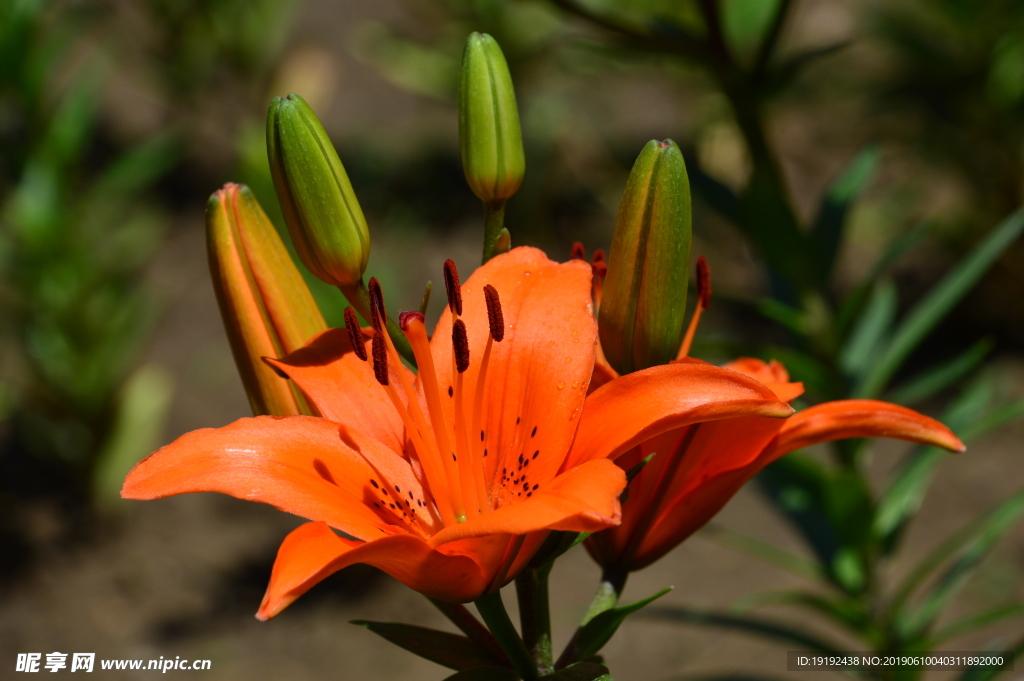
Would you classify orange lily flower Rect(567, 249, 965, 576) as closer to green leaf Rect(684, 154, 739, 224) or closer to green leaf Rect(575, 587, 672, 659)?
green leaf Rect(575, 587, 672, 659)

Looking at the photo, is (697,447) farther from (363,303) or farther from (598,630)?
(363,303)

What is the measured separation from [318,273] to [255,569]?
1773 millimetres

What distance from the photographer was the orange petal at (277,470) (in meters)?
0.49

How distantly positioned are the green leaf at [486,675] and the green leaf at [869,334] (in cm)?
76

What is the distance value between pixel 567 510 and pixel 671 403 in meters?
0.10

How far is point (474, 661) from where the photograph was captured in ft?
1.88

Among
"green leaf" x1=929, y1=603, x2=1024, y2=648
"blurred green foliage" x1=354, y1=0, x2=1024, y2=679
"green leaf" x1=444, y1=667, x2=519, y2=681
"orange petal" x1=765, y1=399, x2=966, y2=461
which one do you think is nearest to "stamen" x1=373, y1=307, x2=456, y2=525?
"green leaf" x1=444, y1=667, x2=519, y2=681

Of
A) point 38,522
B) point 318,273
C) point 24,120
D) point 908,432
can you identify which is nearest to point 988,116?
point 908,432

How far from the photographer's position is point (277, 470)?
521 millimetres

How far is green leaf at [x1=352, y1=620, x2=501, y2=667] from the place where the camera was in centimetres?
57

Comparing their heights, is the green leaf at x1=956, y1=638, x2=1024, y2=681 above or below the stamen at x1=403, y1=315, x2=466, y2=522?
below

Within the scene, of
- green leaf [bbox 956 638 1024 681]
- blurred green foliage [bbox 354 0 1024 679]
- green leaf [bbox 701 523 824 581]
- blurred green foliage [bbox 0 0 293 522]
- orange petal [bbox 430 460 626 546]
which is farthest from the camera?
blurred green foliage [bbox 0 0 293 522]

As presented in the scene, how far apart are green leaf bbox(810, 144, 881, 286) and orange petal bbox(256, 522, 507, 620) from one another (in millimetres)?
718

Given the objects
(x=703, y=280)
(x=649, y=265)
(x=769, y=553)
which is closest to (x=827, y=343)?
(x=769, y=553)
